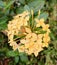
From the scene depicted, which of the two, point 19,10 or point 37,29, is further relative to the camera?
point 19,10

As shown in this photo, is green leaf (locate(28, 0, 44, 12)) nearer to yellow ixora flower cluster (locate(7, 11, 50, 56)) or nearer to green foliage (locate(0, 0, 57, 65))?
green foliage (locate(0, 0, 57, 65))

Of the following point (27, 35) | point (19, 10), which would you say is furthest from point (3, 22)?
point (27, 35)

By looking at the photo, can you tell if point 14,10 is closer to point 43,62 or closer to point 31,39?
point 31,39

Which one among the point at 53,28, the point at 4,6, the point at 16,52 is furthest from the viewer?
the point at 53,28

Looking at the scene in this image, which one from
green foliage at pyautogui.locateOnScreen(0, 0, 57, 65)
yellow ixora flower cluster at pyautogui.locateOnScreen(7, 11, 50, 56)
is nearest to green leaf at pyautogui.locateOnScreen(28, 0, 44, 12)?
green foliage at pyautogui.locateOnScreen(0, 0, 57, 65)

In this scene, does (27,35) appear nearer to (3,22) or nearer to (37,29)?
(37,29)

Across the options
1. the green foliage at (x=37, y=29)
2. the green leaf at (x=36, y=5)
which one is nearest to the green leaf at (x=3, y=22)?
Result: the green foliage at (x=37, y=29)

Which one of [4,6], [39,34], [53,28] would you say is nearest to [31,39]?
[39,34]

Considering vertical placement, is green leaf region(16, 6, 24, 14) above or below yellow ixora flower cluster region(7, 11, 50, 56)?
above
